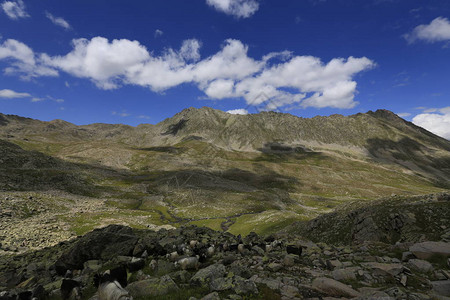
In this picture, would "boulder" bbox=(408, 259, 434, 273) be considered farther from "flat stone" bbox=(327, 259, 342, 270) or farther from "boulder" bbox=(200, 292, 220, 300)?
"boulder" bbox=(200, 292, 220, 300)

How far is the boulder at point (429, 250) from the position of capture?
14.7 metres

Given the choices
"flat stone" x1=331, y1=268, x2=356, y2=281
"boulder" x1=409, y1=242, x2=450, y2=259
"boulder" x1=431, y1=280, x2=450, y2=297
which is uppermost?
"boulder" x1=409, y1=242, x2=450, y2=259

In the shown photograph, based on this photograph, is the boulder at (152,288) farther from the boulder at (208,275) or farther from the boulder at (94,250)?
the boulder at (94,250)

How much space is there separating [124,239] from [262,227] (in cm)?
5402

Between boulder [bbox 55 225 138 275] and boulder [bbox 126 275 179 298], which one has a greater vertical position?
boulder [bbox 126 275 179 298]

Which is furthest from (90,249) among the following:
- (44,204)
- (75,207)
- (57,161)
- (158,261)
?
(57,161)

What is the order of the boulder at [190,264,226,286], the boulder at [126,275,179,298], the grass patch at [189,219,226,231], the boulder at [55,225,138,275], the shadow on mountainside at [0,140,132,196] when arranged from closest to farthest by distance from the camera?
1. the boulder at [126,275,179,298]
2. the boulder at [190,264,226,286]
3. the boulder at [55,225,138,275]
4. the grass patch at [189,219,226,231]
5. the shadow on mountainside at [0,140,132,196]

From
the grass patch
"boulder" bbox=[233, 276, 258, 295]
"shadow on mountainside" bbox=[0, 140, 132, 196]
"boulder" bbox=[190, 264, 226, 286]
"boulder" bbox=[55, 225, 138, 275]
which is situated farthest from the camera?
"shadow on mountainside" bbox=[0, 140, 132, 196]

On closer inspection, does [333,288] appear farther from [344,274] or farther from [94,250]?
[94,250]

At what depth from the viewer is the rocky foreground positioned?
36.3 feet

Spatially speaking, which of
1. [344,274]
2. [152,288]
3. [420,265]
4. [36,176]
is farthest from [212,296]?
[36,176]

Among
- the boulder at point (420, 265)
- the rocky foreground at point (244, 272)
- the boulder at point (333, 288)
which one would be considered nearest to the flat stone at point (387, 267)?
the rocky foreground at point (244, 272)

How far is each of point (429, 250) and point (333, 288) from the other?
9.25m

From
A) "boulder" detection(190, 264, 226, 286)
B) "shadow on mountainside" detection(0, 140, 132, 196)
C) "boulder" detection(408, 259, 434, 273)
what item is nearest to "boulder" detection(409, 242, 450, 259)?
"boulder" detection(408, 259, 434, 273)
